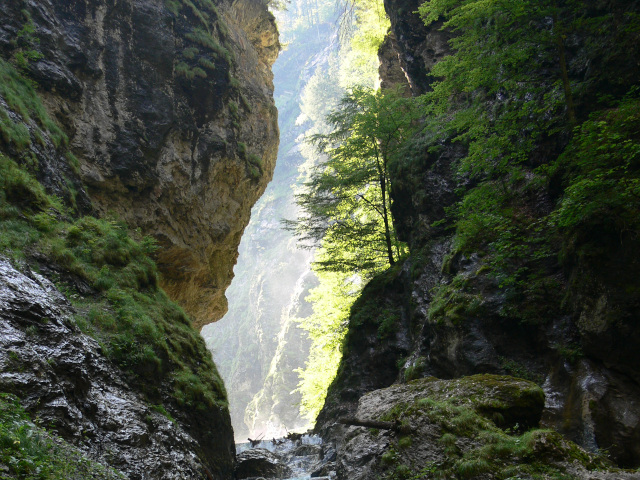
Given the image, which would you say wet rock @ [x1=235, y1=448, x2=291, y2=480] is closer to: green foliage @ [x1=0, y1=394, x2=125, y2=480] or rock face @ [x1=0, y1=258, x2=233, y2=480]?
rock face @ [x1=0, y1=258, x2=233, y2=480]

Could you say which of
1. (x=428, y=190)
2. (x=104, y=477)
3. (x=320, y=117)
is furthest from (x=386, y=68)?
(x=320, y=117)

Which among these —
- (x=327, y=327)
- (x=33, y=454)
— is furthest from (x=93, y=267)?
(x=327, y=327)

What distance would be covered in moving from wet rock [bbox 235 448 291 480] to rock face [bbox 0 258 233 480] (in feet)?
13.1

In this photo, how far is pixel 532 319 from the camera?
7.30m

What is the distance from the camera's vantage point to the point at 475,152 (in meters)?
7.85

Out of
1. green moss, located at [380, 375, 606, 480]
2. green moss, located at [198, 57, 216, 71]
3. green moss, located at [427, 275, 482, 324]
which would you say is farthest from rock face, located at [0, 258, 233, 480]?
green moss, located at [198, 57, 216, 71]

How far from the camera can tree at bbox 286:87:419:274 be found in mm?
15250

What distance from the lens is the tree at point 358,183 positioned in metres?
15.2

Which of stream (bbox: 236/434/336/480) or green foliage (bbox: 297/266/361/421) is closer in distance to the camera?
stream (bbox: 236/434/336/480)

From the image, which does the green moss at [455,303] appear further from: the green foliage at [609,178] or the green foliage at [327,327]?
the green foliage at [327,327]

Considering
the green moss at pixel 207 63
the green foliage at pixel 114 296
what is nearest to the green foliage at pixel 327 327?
the green foliage at pixel 114 296

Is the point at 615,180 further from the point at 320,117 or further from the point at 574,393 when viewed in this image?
the point at 320,117

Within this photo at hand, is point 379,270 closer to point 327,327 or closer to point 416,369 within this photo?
point 327,327

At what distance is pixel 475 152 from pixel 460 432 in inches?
203
